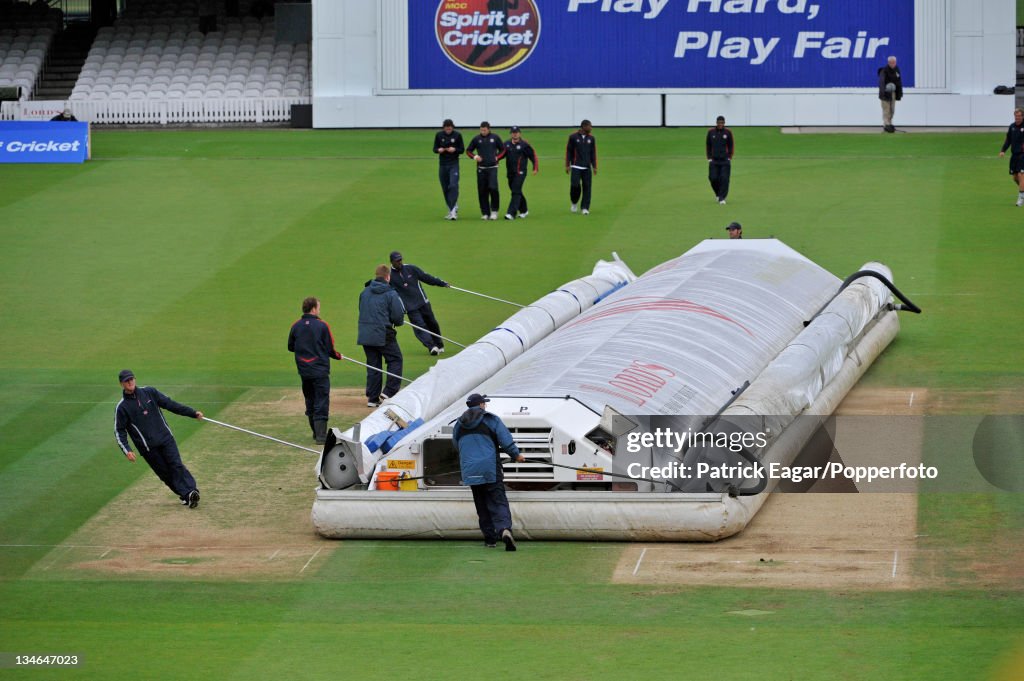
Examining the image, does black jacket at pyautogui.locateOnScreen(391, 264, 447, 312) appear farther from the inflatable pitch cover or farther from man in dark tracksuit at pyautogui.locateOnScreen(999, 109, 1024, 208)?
man in dark tracksuit at pyautogui.locateOnScreen(999, 109, 1024, 208)

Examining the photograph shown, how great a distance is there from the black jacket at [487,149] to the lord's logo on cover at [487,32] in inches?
584

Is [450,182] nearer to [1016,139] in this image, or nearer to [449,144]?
[449,144]

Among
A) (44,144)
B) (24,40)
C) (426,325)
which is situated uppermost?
(24,40)

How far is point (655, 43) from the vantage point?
46875 mm

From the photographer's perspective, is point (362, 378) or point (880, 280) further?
point (880, 280)

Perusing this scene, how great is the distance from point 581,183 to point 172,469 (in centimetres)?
1825

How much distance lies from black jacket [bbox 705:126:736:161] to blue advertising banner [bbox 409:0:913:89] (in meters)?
13.8

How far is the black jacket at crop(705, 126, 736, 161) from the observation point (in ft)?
109

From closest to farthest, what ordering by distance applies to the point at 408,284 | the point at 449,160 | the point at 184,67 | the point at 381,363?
1. the point at 381,363
2. the point at 408,284
3. the point at 449,160
4. the point at 184,67

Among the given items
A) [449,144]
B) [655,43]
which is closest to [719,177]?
[449,144]

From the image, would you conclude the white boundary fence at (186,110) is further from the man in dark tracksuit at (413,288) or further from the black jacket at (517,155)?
the man in dark tracksuit at (413,288)

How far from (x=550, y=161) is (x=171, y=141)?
37.4ft

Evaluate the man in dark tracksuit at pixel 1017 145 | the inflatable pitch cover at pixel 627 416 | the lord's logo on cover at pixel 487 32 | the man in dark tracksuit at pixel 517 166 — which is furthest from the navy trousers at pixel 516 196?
the lord's logo on cover at pixel 487 32

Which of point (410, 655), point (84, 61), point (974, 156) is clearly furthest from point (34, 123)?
point (410, 655)
